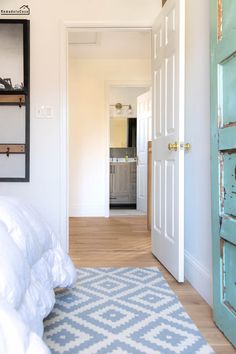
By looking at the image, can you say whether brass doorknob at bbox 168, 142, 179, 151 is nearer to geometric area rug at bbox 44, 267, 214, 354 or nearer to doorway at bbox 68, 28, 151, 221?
geometric area rug at bbox 44, 267, 214, 354

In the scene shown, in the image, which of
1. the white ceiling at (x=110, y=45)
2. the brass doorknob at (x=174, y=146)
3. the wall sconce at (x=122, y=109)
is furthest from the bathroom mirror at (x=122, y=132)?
the brass doorknob at (x=174, y=146)

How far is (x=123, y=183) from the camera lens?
6.65 metres

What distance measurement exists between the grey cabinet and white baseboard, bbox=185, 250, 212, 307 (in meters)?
4.28

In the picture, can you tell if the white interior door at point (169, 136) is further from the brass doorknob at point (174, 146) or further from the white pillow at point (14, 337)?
the white pillow at point (14, 337)

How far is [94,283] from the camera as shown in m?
2.18

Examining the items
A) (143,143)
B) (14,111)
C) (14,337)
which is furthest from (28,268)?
(143,143)

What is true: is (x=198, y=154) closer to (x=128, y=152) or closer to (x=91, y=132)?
(x=91, y=132)

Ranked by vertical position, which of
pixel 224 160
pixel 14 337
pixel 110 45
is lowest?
pixel 14 337

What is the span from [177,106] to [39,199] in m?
1.49

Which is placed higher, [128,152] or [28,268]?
[128,152]

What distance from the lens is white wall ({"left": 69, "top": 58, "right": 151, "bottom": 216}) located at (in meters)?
5.23

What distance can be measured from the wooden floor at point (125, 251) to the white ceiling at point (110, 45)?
2.44 metres

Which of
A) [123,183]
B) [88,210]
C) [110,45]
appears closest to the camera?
[110,45]

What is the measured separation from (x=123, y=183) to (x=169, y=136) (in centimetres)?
429
